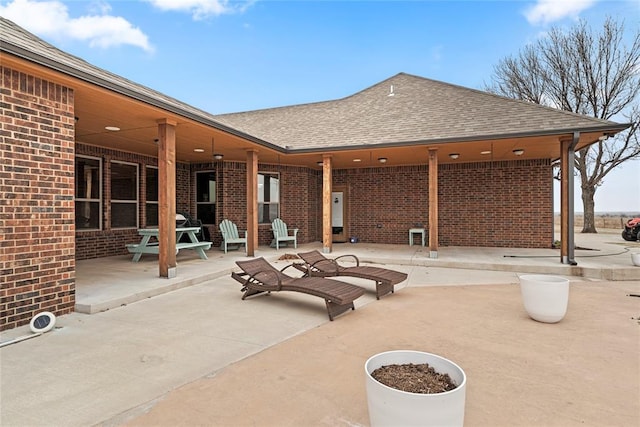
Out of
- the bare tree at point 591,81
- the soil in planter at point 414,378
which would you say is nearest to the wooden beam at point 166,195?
the soil in planter at point 414,378

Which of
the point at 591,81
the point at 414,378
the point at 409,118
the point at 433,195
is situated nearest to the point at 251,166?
the point at 409,118

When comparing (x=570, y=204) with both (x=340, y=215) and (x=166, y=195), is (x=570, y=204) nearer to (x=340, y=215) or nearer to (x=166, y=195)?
(x=340, y=215)

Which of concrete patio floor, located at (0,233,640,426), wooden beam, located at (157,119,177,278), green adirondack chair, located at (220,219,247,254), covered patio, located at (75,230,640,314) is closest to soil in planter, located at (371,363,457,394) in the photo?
concrete patio floor, located at (0,233,640,426)

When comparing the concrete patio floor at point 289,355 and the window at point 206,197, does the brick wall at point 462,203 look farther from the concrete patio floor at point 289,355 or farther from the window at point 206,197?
the concrete patio floor at point 289,355

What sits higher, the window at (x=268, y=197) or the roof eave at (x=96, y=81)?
the roof eave at (x=96, y=81)

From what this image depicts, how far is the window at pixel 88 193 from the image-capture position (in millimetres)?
8148

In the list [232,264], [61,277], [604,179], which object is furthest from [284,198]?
[604,179]

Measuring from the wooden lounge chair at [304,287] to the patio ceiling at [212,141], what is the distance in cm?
281

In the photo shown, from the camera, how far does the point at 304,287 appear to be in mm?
4648

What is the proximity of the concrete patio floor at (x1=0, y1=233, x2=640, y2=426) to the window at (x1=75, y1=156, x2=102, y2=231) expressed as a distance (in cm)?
300

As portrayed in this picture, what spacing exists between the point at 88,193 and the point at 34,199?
5006 millimetres

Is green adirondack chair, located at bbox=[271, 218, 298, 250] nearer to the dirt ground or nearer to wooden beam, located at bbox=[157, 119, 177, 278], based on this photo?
wooden beam, located at bbox=[157, 119, 177, 278]

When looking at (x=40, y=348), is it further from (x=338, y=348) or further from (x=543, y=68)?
(x=543, y=68)

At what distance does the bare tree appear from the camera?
1661 centimetres
